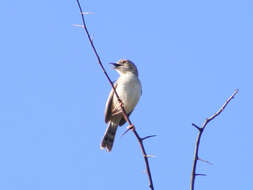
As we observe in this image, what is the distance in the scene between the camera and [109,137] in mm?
8836

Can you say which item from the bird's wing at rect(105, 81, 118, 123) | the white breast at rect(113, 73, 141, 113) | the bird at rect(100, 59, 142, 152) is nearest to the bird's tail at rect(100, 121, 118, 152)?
the bird at rect(100, 59, 142, 152)

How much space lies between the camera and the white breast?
8281mm

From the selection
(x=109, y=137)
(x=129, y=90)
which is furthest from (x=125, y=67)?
(x=109, y=137)

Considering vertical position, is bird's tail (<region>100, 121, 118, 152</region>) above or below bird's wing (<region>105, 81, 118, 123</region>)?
below

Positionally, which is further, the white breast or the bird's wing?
the bird's wing

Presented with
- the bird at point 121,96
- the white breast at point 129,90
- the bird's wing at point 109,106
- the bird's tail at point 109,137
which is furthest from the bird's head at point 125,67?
the bird's tail at point 109,137

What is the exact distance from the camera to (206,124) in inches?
119

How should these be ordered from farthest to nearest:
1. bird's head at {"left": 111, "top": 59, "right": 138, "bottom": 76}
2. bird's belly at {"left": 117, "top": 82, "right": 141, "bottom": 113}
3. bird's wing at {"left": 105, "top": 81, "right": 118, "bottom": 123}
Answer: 1. bird's head at {"left": 111, "top": 59, "right": 138, "bottom": 76}
2. bird's wing at {"left": 105, "top": 81, "right": 118, "bottom": 123}
3. bird's belly at {"left": 117, "top": 82, "right": 141, "bottom": 113}

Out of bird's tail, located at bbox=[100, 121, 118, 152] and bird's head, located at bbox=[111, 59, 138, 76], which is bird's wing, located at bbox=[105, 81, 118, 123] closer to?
bird's tail, located at bbox=[100, 121, 118, 152]

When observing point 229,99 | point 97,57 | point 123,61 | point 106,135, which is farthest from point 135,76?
point 229,99

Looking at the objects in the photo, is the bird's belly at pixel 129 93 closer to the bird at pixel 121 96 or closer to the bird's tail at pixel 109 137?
the bird at pixel 121 96

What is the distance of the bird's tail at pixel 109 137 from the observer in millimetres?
8664

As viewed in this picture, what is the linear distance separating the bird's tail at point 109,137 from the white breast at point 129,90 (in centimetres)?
64

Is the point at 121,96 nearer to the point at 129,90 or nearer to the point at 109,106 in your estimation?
the point at 129,90
